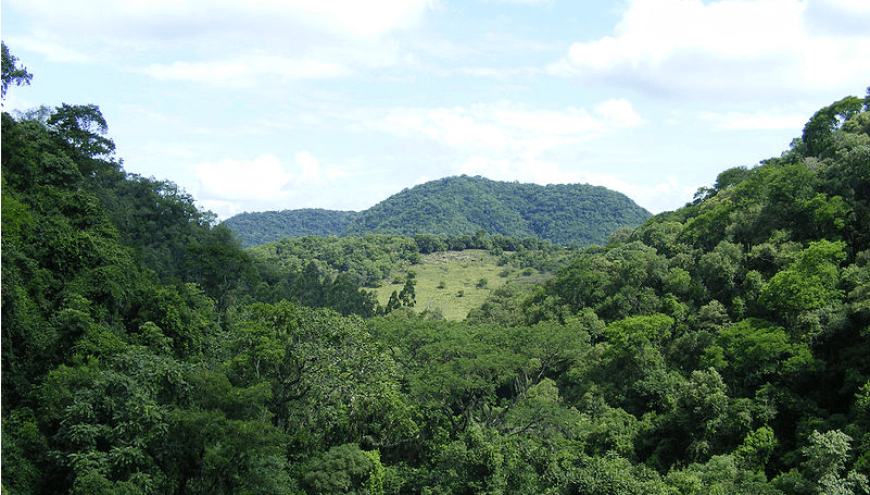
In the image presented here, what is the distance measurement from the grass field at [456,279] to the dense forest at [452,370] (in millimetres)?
39894

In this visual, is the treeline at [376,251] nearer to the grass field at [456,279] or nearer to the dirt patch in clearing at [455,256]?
the dirt patch in clearing at [455,256]

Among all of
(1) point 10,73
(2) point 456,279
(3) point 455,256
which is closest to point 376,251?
(3) point 455,256

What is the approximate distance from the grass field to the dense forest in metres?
39.9

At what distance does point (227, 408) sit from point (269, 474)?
2751 millimetres

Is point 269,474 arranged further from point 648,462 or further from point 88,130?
point 88,130

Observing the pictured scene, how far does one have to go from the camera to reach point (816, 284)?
28516mm

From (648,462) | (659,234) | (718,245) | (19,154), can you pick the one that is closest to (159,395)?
(19,154)

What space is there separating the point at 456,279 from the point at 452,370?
71382mm

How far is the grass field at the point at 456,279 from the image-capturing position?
84812 millimetres

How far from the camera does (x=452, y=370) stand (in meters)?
31.7

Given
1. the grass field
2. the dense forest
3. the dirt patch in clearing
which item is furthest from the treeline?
the dense forest

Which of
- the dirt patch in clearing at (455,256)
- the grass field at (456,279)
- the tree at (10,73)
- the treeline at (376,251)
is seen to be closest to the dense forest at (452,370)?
the tree at (10,73)

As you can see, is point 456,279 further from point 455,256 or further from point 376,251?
point 376,251

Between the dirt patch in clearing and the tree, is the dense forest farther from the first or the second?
the dirt patch in clearing
